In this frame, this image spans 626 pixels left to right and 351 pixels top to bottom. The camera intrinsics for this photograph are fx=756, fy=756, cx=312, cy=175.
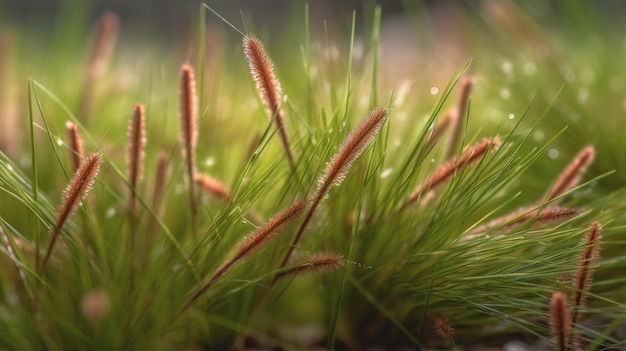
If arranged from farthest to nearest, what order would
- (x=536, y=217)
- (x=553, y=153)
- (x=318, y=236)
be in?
1. (x=553, y=153)
2. (x=318, y=236)
3. (x=536, y=217)

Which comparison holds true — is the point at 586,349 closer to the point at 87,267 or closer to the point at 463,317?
the point at 463,317

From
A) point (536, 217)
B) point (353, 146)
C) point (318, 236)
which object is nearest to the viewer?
point (353, 146)

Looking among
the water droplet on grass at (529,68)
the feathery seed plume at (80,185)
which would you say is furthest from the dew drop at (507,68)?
the feathery seed plume at (80,185)

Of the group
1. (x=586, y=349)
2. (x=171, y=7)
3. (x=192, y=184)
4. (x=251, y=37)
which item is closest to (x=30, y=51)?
(x=192, y=184)

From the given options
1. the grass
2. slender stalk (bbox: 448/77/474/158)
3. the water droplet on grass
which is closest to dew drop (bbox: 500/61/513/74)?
the water droplet on grass

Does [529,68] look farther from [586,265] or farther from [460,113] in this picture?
[586,265]

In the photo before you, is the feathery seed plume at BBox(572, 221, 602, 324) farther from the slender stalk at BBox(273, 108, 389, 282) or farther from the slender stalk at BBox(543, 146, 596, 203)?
the slender stalk at BBox(273, 108, 389, 282)

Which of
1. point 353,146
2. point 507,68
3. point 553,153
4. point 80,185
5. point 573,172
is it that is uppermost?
point 507,68

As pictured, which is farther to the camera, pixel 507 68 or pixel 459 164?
pixel 507 68

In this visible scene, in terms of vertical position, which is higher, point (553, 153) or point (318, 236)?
point (553, 153)

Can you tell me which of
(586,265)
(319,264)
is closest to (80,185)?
(319,264)
